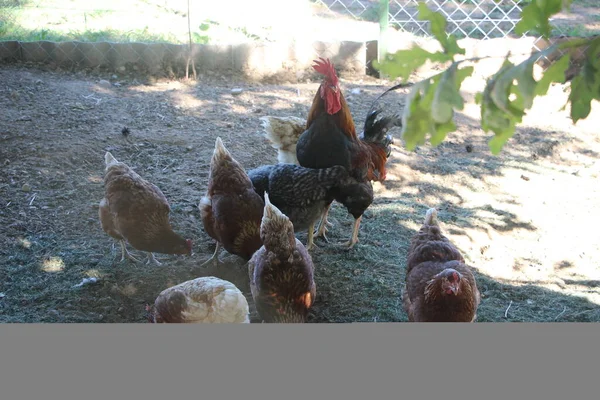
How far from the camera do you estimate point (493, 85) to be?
2.90 ft

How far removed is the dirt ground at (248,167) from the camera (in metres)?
2.52

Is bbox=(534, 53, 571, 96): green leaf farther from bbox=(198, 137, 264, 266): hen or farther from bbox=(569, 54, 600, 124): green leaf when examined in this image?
bbox=(198, 137, 264, 266): hen

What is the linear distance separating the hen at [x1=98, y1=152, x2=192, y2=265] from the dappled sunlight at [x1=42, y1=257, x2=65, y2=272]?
263 mm

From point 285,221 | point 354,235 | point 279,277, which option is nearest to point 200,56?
point 354,235

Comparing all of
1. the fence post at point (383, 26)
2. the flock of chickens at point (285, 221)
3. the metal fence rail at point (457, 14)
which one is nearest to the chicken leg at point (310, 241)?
the flock of chickens at point (285, 221)

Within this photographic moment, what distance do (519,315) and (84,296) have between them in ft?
6.25

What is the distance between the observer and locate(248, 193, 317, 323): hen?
7.48 ft

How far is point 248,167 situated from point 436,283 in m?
1.48

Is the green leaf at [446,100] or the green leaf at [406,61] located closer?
the green leaf at [446,100]

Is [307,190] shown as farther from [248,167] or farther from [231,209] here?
[248,167]

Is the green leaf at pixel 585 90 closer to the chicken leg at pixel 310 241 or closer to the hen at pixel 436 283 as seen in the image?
the hen at pixel 436 283

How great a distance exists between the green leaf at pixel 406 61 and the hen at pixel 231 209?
1.74 meters

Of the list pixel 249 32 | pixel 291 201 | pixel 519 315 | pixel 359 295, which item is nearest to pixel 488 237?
pixel 519 315

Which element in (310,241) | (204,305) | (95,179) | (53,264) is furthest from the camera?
(310,241)
